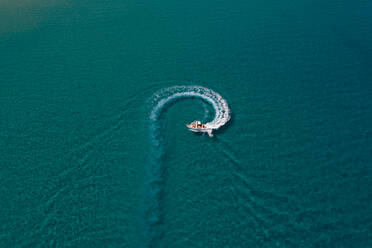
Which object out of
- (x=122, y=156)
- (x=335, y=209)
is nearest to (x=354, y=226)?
(x=335, y=209)

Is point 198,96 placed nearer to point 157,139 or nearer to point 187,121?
point 187,121

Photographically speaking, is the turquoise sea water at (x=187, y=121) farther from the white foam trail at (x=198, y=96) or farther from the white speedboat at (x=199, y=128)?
the white foam trail at (x=198, y=96)

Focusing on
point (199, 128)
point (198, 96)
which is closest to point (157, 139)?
point (199, 128)

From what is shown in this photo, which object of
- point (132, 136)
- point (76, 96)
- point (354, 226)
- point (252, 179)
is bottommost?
point (354, 226)

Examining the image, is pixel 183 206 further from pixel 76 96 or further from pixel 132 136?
pixel 76 96

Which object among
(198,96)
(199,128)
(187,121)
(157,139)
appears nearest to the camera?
(157,139)
